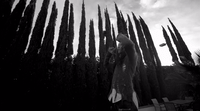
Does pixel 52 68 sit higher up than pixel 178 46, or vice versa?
pixel 178 46

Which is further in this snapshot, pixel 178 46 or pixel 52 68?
pixel 178 46

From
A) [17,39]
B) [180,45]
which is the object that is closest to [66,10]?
[17,39]

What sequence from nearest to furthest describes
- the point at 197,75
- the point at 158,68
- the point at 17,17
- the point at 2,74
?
the point at 197,75 < the point at 2,74 < the point at 17,17 < the point at 158,68

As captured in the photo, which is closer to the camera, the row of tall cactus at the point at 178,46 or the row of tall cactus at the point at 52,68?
the row of tall cactus at the point at 52,68

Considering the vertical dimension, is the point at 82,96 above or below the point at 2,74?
below

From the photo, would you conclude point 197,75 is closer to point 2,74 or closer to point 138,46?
point 138,46

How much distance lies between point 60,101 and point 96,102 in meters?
3.73

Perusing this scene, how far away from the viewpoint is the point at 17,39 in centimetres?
1078

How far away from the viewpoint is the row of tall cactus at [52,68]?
9.34 meters

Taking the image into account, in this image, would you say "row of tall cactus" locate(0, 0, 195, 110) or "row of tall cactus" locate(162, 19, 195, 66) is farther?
"row of tall cactus" locate(162, 19, 195, 66)

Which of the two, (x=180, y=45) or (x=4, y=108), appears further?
(x=180, y=45)

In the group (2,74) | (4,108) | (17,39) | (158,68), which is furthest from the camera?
(158,68)

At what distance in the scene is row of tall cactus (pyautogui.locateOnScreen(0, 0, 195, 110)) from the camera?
30.7ft

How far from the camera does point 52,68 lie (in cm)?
1152
